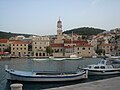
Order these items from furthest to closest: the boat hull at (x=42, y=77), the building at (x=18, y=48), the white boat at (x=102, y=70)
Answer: the building at (x=18, y=48), the white boat at (x=102, y=70), the boat hull at (x=42, y=77)

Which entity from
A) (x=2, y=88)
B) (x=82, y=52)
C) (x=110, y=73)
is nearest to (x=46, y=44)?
(x=82, y=52)

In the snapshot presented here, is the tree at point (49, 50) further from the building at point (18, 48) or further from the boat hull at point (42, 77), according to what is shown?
the boat hull at point (42, 77)

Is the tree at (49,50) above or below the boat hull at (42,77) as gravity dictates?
above

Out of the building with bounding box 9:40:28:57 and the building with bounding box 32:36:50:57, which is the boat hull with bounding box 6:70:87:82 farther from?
the building with bounding box 9:40:28:57

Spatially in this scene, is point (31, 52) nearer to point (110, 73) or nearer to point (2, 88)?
point (110, 73)

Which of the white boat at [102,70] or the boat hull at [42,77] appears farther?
the white boat at [102,70]

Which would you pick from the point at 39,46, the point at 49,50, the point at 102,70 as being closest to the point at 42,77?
the point at 102,70

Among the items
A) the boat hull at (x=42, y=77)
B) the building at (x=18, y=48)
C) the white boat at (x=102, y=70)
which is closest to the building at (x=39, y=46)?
the building at (x=18, y=48)

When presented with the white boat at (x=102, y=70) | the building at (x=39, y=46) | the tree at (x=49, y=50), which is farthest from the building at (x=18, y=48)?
the white boat at (x=102, y=70)

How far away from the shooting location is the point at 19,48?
9569 centimetres

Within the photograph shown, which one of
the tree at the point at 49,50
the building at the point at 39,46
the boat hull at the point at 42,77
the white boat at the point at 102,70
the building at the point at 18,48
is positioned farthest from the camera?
the building at the point at 18,48

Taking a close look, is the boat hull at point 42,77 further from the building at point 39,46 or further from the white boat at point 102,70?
the building at point 39,46

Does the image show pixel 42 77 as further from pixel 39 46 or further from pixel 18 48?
pixel 18 48

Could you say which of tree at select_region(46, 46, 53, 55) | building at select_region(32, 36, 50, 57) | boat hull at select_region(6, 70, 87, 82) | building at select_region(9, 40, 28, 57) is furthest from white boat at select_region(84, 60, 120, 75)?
building at select_region(9, 40, 28, 57)
